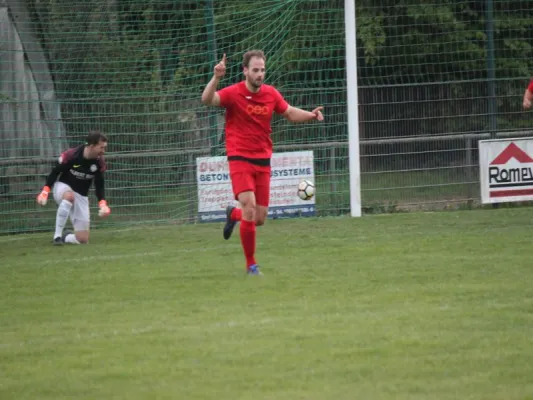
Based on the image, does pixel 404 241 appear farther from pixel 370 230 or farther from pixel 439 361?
pixel 439 361

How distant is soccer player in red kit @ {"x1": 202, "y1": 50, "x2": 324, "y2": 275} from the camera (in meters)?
9.30

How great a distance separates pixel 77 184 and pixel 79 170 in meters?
0.26

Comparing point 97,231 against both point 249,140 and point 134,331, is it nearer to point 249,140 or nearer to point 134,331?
point 249,140

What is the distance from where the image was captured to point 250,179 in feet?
31.1

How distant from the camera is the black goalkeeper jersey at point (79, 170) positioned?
13.0m

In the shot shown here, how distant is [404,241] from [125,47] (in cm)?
619

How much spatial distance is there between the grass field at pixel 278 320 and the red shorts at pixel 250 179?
73cm

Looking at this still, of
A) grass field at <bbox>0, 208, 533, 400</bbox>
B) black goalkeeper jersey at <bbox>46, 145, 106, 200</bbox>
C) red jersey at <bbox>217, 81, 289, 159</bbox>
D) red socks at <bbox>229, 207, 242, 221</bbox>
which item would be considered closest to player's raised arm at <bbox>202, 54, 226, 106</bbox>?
red jersey at <bbox>217, 81, 289, 159</bbox>

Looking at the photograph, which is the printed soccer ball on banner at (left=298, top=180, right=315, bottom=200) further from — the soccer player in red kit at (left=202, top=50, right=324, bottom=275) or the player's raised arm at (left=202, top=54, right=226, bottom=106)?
the player's raised arm at (left=202, top=54, right=226, bottom=106)

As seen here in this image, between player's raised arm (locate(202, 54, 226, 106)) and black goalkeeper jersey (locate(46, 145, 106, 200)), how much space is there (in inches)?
158

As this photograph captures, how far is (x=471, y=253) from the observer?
33.8 ft

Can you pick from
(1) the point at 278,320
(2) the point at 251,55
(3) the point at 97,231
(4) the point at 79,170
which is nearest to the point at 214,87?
(2) the point at 251,55

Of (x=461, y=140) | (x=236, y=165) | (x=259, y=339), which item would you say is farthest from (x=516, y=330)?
(x=461, y=140)

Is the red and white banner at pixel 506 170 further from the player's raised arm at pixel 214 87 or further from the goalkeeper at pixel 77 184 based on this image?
the player's raised arm at pixel 214 87
